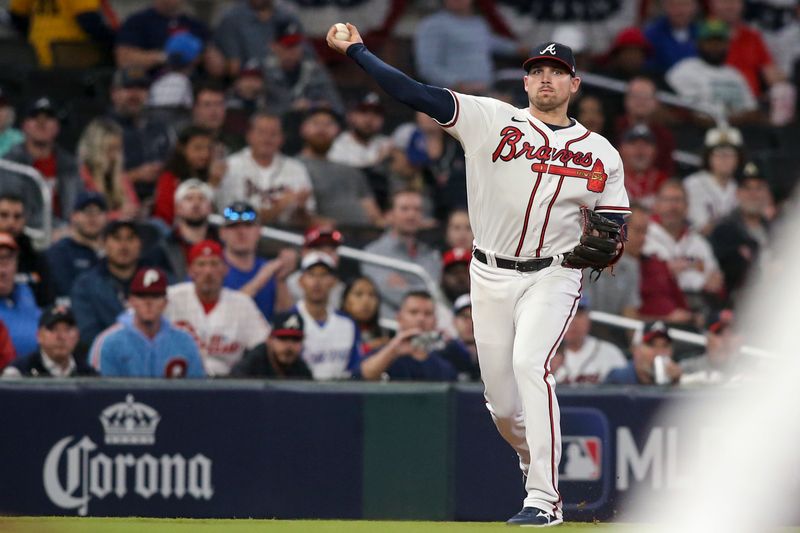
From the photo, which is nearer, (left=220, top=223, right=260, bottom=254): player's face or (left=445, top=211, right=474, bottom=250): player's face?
(left=220, top=223, right=260, bottom=254): player's face

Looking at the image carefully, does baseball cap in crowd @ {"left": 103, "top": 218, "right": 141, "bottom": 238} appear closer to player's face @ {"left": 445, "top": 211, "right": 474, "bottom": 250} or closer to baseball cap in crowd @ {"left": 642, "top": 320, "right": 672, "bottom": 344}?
player's face @ {"left": 445, "top": 211, "right": 474, "bottom": 250}

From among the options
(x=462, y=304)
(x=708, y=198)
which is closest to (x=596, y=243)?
(x=462, y=304)

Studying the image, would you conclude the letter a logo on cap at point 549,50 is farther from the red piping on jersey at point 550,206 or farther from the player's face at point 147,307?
the player's face at point 147,307

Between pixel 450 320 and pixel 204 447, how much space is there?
195cm

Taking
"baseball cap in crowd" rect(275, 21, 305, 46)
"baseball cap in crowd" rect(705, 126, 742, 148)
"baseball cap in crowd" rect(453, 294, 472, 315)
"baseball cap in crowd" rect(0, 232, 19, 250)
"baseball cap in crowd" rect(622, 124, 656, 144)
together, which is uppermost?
"baseball cap in crowd" rect(275, 21, 305, 46)

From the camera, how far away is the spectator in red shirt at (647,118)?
41.3 feet

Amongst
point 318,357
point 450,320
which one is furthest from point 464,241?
point 318,357

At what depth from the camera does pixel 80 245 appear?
9.80 metres

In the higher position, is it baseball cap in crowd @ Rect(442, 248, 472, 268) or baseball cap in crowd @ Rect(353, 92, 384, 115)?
baseball cap in crowd @ Rect(353, 92, 384, 115)

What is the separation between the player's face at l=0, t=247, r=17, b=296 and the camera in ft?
30.2

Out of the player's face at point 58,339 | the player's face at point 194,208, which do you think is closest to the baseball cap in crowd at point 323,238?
the player's face at point 194,208

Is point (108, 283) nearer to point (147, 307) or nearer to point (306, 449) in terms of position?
point (147, 307)

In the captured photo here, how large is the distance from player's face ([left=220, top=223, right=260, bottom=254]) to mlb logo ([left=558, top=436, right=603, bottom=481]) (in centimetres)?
239

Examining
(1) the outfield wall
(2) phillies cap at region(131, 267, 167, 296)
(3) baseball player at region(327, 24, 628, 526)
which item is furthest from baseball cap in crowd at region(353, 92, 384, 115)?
(3) baseball player at region(327, 24, 628, 526)
